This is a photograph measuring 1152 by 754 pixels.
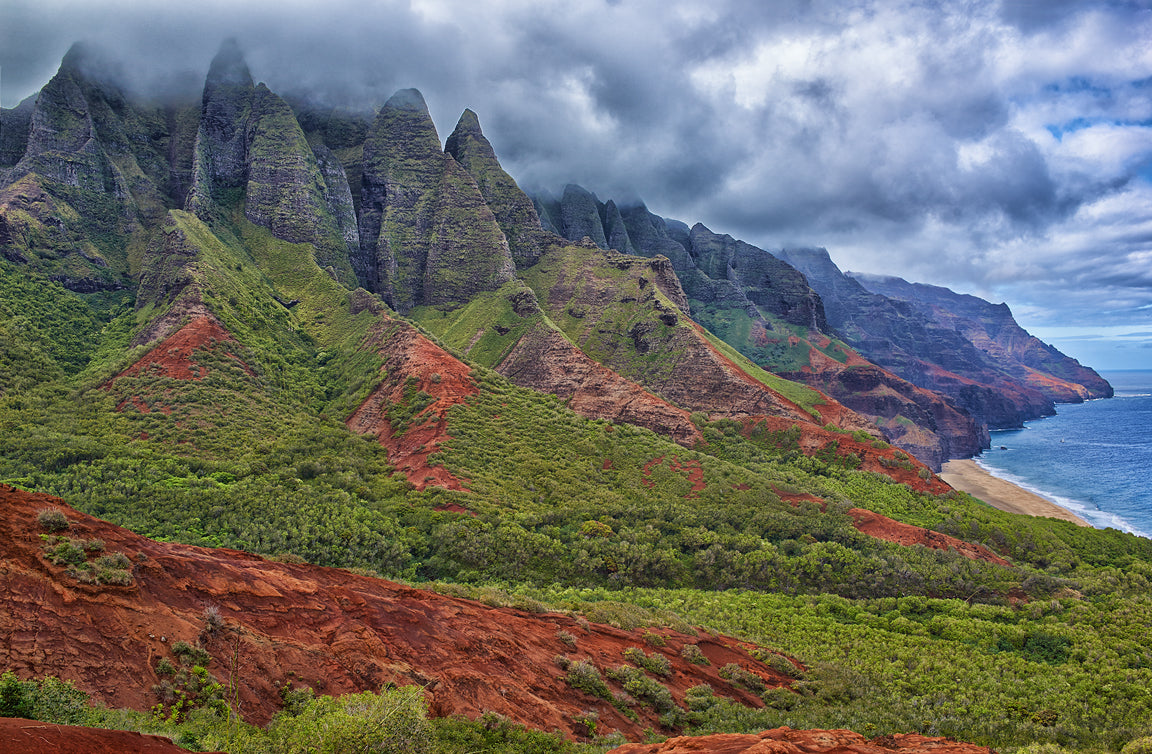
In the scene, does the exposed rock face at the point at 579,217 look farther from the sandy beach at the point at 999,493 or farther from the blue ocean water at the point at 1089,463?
the blue ocean water at the point at 1089,463

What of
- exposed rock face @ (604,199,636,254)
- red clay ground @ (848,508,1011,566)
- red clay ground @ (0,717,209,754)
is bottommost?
red clay ground @ (848,508,1011,566)

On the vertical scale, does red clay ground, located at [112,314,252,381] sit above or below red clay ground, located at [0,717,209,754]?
above

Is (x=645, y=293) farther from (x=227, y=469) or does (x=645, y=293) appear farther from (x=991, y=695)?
(x=991, y=695)

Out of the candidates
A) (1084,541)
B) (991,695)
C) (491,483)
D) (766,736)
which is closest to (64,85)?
(491,483)

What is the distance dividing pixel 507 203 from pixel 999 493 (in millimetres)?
84335

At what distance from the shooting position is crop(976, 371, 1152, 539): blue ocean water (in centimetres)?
6769

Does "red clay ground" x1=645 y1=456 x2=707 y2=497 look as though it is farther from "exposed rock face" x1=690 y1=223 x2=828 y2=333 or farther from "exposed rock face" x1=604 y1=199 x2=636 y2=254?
"exposed rock face" x1=604 y1=199 x2=636 y2=254

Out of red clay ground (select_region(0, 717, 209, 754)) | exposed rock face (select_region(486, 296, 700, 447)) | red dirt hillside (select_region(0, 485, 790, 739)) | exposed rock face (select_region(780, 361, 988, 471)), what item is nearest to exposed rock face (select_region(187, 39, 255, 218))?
exposed rock face (select_region(486, 296, 700, 447))

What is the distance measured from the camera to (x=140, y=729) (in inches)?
344

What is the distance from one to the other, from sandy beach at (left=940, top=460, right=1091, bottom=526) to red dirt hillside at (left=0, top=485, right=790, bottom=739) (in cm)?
6691

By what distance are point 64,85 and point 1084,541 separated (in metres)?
111

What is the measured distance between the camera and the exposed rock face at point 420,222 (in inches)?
2923

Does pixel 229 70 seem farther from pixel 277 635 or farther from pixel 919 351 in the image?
pixel 919 351

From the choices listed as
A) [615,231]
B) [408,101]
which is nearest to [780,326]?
[615,231]
